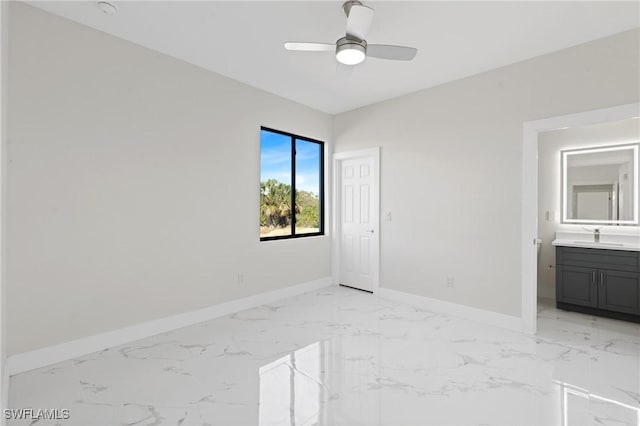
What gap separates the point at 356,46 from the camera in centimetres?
232

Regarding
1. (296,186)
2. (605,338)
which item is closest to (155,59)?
(296,186)

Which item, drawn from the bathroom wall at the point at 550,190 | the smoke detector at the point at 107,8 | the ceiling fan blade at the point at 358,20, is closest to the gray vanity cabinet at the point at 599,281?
the bathroom wall at the point at 550,190

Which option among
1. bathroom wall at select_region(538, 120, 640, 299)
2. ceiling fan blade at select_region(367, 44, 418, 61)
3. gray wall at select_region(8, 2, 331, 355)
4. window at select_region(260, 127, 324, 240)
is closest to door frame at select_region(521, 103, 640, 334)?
bathroom wall at select_region(538, 120, 640, 299)

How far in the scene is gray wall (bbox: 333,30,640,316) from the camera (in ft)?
9.48

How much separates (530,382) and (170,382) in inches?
101

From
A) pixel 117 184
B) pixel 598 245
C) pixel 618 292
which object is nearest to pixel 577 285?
pixel 618 292

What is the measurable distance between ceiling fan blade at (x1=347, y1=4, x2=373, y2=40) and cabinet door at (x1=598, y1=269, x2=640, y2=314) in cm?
368

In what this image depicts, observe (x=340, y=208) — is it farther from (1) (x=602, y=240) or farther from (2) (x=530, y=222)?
(1) (x=602, y=240)

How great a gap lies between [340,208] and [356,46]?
2.98 metres

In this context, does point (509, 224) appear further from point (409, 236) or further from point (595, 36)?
point (595, 36)

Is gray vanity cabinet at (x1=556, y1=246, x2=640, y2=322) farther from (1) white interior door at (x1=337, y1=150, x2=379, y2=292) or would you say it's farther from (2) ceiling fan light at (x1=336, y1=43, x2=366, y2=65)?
(2) ceiling fan light at (x1=336, y1=43, x2=366, y2=65)

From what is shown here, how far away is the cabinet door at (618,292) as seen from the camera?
337 centimetres

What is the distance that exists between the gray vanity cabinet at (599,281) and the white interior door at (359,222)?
223 centimetres

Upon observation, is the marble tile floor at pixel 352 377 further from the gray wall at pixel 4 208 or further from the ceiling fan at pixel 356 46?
the ceiling fan at pixel 356 46
